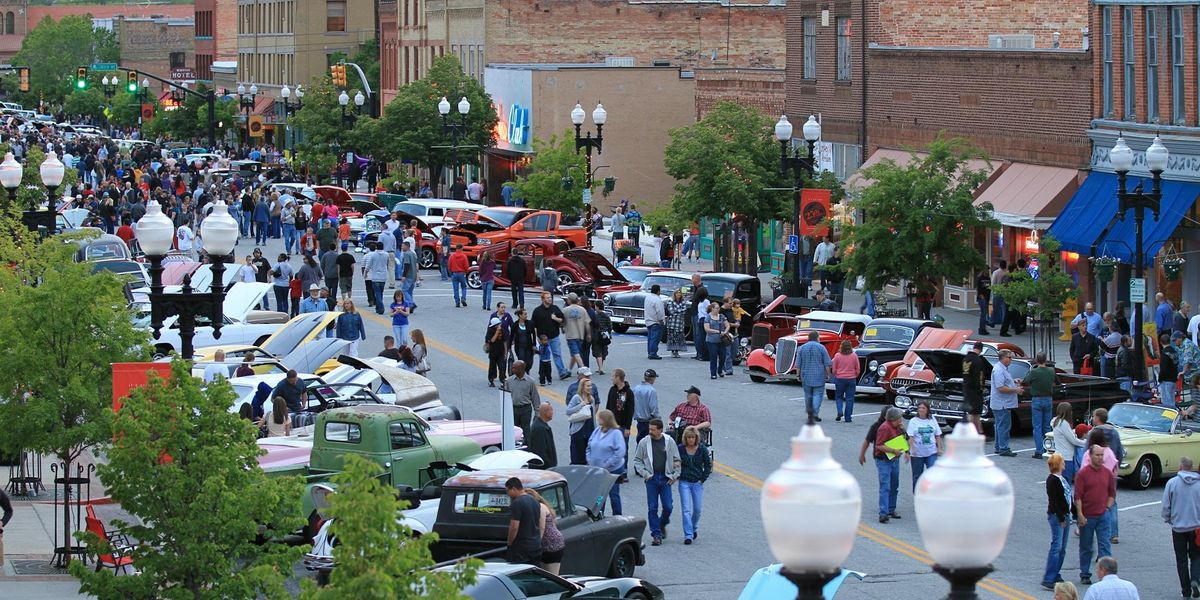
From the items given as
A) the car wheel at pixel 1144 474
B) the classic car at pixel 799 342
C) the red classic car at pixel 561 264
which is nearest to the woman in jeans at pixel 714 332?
the classic car at pixel 799 342

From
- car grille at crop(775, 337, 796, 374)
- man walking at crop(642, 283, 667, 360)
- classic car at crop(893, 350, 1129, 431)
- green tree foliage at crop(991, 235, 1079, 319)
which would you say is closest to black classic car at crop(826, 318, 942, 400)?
car grille at crop(775, 337, 796, 374)

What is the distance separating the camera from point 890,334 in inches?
1228

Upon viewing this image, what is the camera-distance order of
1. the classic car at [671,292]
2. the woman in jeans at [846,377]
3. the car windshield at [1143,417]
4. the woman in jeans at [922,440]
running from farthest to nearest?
the classic car at [671,292], the woman in jeans at [846,377], the car windshield at [1143,417], the woman in jeans at [922,440]

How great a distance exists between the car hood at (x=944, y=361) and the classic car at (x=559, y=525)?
32.3 ft

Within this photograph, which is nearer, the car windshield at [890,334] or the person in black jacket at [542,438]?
the person in black jacket at [542,438]

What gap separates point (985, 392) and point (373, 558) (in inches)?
659

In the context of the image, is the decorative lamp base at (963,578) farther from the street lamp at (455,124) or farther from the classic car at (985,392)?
the street lamp at (455,124)

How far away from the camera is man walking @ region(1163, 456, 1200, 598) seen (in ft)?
58.3

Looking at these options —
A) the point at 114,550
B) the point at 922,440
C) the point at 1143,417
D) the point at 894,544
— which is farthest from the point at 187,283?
the point at 1143,417

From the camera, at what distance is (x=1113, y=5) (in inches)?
1505

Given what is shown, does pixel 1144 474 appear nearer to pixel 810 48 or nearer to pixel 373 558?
pixel 373 558

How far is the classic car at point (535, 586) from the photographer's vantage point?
14891 mm

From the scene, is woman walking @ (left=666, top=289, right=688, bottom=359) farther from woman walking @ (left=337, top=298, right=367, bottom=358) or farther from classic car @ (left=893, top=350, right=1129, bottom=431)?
classic car @ (left=893, top=350, right=1129, bottom=431)

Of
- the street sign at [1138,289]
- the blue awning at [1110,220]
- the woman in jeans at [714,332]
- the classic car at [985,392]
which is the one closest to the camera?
the classic car at [985,392]
